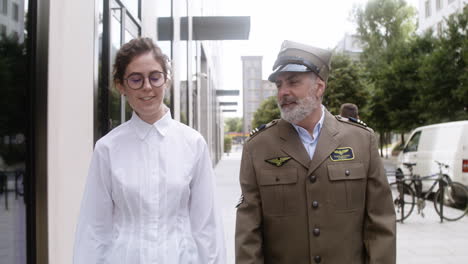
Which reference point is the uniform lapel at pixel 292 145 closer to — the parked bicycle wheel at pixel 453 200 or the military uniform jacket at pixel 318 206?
the military uniform jacket at pixel 318 206

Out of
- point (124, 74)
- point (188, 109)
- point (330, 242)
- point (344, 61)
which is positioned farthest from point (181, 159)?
point (344, 61)

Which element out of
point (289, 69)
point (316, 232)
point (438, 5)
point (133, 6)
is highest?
point (438, 5)

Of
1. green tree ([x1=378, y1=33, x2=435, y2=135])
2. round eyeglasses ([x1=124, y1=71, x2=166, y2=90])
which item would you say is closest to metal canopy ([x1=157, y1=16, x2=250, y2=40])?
round eyeglasses ([x1=124, y1=71, x2=166, y2=90])

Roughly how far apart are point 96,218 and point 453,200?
8465mm

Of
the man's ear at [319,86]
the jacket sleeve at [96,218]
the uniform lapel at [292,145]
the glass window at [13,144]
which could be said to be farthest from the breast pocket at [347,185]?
the glass window at [13,144]

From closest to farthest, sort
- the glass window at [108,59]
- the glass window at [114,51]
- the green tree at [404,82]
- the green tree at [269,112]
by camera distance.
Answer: the glass window at [108,59] < the glass window at [114,51] < the green tree at [404,82] < the green tree at [269,112]

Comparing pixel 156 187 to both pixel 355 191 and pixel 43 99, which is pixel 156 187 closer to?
pixel 355 191

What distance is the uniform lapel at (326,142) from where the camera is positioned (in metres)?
2.26

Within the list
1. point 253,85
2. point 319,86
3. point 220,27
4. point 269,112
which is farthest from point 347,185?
point 253,85

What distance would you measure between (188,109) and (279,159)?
29.8ft

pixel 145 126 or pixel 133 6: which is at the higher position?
pixel 133 6

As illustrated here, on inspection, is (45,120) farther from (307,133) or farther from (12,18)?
(307,133)

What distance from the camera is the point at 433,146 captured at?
35.8 feet

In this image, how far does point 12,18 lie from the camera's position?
2.35 metres
